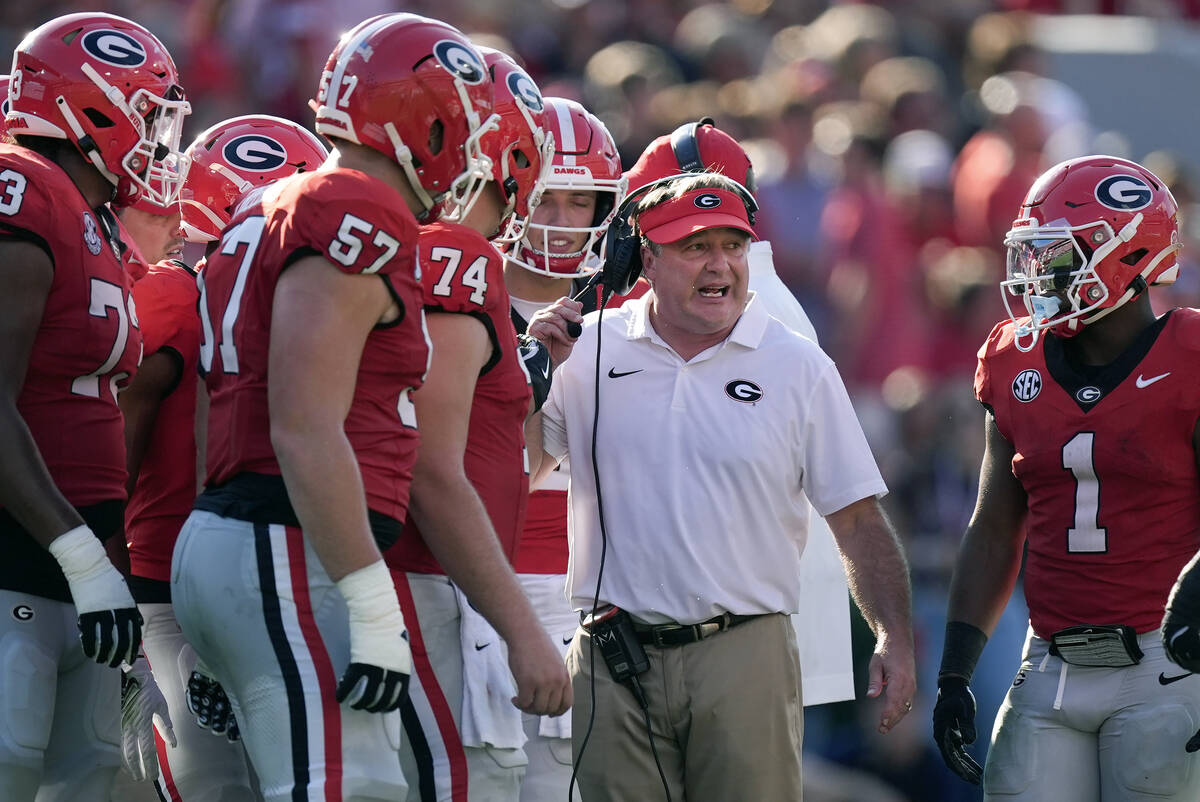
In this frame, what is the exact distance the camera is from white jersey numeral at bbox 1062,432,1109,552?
423cm

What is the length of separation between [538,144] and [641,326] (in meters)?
0.69

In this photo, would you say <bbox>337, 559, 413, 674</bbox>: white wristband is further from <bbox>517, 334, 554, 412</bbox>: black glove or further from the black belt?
the black belt

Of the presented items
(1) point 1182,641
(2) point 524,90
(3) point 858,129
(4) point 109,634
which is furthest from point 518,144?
(3) point 858,129

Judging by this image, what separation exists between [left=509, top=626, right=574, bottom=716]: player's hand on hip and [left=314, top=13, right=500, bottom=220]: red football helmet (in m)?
0.87

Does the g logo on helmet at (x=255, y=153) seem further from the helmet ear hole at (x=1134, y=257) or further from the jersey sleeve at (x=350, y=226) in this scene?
the helmet ear hole at (x=1134, y=257)

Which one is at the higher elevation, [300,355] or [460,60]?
[460,60]

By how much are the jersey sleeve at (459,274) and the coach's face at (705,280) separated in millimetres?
877

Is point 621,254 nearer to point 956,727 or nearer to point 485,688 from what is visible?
point 485,688

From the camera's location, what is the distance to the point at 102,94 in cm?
390

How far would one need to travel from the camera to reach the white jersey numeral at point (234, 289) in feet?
10.3

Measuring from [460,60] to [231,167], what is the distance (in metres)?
1.42

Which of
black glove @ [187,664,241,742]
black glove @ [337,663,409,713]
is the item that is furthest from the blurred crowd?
black glove @ [337,663,409,713]

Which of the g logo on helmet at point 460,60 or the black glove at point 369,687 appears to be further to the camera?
the g logo on helmet at point 460,60

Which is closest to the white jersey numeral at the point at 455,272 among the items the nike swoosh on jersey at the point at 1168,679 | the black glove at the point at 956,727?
the black glove at the point at 956,727
